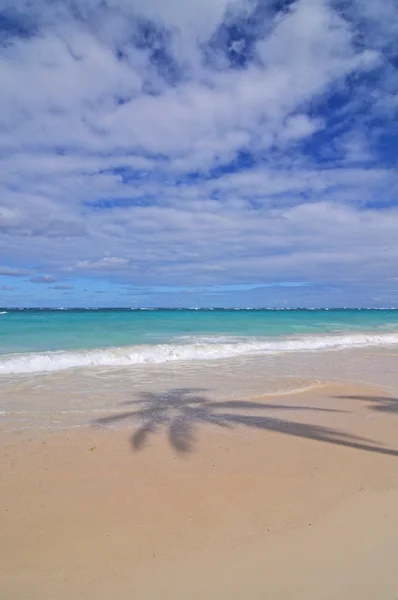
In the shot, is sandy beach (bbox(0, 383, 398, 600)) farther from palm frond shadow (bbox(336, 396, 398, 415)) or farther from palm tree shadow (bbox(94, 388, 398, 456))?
palm frond shadow (bbox(336, 396, 398, 415))

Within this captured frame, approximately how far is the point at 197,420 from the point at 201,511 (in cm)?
357

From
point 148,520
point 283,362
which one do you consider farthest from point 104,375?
point 148,520

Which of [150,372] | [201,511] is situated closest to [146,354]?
[150,372]

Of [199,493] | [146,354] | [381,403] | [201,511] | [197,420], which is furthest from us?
[146,354]

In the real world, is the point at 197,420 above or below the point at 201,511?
above

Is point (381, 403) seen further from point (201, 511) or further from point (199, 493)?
point (201, 511)

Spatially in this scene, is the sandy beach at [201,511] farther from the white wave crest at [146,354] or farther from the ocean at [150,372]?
the white wave crest at [146,354]

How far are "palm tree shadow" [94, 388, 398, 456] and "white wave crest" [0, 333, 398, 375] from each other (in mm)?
6682

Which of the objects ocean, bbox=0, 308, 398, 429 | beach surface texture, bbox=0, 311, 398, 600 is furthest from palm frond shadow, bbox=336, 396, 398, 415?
ocean, bbox=0, 308, 398, 429

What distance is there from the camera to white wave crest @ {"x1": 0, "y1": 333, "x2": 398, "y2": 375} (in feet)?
51.0

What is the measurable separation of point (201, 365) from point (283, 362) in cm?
356

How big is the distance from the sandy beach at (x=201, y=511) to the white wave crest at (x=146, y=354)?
8.43m

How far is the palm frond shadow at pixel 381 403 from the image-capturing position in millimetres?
9352

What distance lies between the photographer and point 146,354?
60.1 feet
